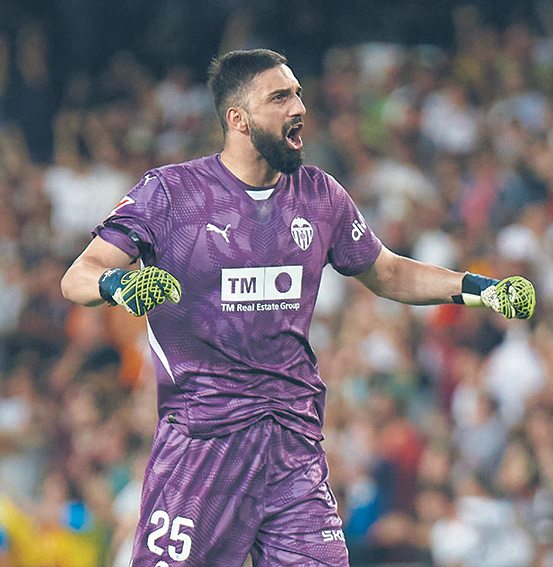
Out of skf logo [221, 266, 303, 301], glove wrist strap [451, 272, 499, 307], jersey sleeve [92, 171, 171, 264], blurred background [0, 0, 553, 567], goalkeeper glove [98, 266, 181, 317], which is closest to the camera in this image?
goalkeeper glove [98, 266, 181, 317]

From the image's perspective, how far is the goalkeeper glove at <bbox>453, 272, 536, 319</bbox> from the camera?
370cm

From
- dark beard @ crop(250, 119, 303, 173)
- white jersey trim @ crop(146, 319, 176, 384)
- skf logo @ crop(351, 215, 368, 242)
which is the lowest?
white jersey trim @ crop(146, 319, 176, 384)

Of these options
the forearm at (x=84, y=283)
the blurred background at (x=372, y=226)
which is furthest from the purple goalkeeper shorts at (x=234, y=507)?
the blurred background at (x=372, y=226)

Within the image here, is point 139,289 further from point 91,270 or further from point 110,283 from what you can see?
point 91,270

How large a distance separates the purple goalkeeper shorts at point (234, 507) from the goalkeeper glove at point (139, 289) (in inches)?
27.7

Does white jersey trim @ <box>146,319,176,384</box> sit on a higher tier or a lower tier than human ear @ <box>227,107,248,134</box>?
lower

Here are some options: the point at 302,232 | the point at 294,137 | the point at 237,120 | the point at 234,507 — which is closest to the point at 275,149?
the point at 294,137

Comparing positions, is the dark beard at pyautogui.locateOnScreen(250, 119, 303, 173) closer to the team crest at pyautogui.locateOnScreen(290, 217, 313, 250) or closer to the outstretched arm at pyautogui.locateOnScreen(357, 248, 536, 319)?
the team crest at pyautogui.locateOnScreen(290, 217, 313, 250)

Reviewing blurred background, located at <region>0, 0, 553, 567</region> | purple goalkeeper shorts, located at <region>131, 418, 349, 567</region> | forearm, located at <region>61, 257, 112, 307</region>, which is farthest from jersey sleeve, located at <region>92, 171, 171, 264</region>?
blurred background, located at <region>0, 0, 553, 567</region>

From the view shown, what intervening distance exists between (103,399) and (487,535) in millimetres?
3208

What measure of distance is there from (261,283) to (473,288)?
2.91ft

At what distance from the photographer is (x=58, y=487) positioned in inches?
291

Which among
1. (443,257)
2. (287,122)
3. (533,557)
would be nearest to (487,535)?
(533,557)

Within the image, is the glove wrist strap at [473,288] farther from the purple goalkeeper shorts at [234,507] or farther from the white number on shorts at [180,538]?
the white number on shorts at [180,538]
